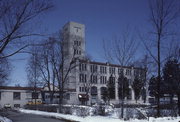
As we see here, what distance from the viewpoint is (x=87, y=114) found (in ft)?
69.2

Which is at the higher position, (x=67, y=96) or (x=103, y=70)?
(x=103, y=70)

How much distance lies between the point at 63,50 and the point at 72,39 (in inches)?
91.2

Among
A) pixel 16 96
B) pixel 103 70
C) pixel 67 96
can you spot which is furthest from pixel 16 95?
pixel 103 70

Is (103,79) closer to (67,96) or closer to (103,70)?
(103,70)

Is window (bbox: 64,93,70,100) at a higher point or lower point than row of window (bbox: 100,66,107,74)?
lower

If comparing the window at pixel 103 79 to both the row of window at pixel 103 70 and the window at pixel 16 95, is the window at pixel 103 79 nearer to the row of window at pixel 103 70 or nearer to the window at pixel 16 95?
the row of window at pixel 103 70

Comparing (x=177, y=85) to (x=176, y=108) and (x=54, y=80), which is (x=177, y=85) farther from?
(x=54, y=80)

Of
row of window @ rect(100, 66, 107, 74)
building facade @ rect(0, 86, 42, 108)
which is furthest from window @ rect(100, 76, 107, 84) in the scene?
building facade @ rect(0, 86, 42, 108)

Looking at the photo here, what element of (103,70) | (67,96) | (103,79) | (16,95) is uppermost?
(103,70)

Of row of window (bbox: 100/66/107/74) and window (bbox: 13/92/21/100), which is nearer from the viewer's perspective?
window (bbox: 13/92/21/100)

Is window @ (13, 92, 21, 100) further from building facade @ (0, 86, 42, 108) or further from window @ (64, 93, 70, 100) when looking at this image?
window @ (64, 93, 70, 100)

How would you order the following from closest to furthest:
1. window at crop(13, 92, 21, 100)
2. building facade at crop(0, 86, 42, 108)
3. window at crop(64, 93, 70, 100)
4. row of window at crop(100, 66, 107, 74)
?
building facade at crop(0, 86, 42, 108) → window at crop(13, 92, 21, 100) → window at crop(64, 93, 70, 100) → row of window at crop(100, 66, 107, 74)

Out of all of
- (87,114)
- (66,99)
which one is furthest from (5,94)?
(87,114)

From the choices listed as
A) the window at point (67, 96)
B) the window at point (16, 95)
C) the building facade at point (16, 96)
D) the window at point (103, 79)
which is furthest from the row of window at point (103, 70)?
the window at point (16, 95)
